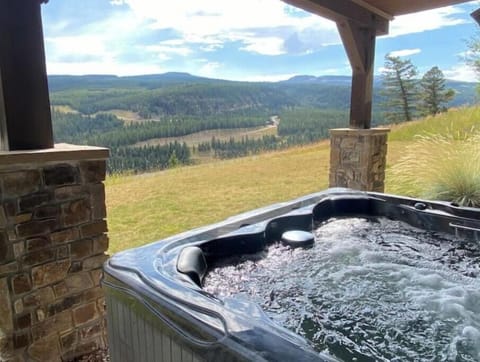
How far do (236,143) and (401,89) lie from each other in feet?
44.8

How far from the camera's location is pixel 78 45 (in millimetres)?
7148

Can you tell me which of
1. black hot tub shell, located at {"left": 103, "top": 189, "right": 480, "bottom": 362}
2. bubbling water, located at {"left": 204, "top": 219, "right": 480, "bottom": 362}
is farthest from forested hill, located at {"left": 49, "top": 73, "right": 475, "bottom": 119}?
bubbling water, located at {"left": 204, "top": 219, "right": 480, "bottom": 362}

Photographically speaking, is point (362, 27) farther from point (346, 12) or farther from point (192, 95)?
point (192, 95)

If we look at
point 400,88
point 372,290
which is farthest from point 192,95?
point 400,88

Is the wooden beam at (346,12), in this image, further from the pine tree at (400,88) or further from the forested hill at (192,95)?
the pine tree at (400,88)

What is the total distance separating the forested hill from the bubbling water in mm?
3501

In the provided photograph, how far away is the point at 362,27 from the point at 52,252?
12.1ft

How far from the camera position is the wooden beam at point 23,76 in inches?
56.6

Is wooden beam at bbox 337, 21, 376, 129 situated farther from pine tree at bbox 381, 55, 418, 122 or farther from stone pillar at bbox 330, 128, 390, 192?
pine tree at bbox 381, 55, 418, 122

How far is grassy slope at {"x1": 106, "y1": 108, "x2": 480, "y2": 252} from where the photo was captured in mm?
3596

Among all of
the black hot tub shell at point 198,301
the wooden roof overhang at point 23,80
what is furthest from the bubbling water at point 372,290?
the wooden roof overhang at point 23,80

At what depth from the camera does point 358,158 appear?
404 cm

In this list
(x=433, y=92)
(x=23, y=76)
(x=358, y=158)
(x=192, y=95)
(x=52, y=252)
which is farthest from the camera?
(x=433, y=92)

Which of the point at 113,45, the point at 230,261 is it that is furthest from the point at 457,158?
the point at 113,45
